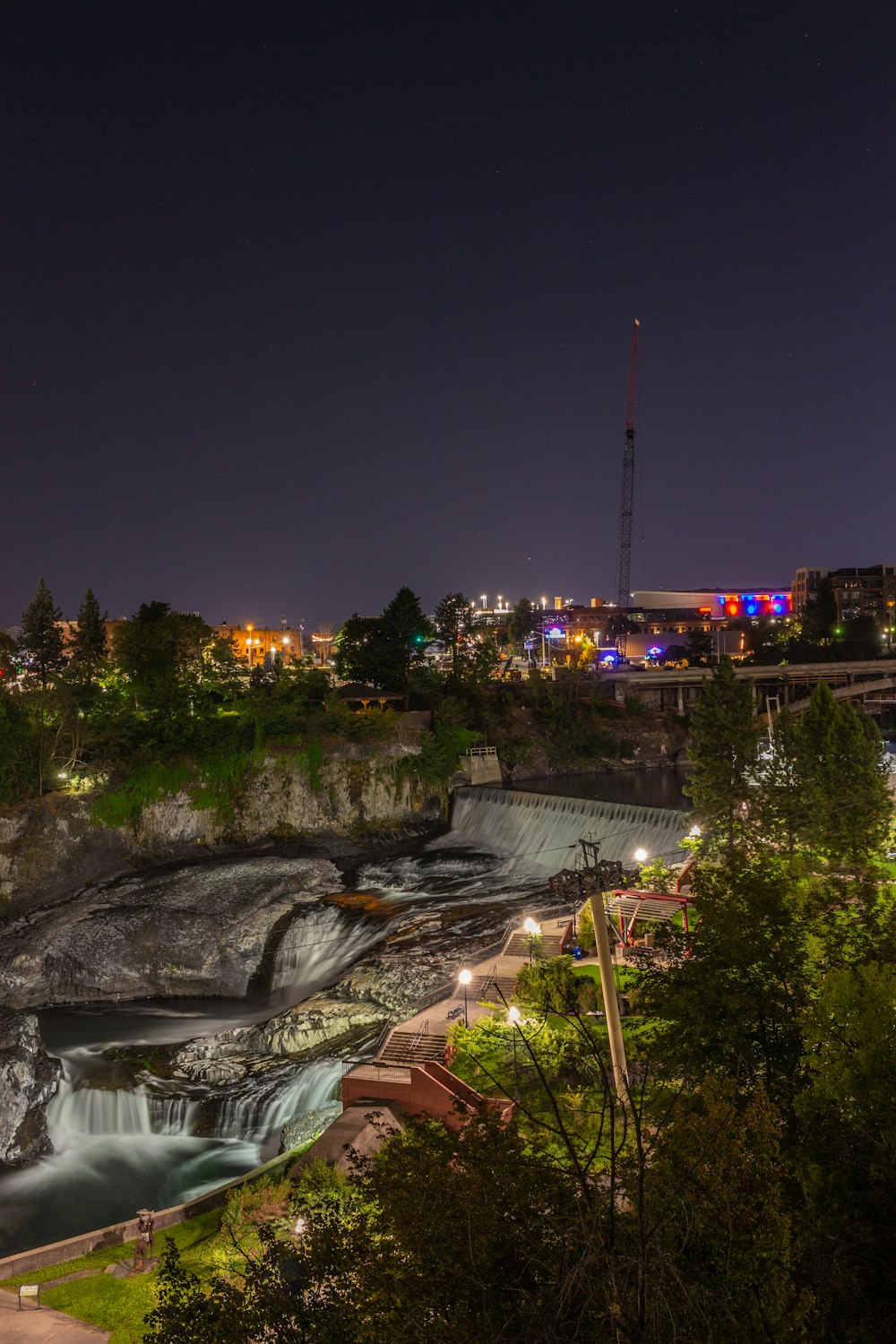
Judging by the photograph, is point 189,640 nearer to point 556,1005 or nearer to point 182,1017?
point 182,1017

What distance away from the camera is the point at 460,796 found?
55812mm

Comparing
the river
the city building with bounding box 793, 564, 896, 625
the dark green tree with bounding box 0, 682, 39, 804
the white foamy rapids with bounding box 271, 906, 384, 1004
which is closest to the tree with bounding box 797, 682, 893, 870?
the river

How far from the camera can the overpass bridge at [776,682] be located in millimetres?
76000

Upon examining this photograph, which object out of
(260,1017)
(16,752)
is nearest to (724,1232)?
(260,1017)

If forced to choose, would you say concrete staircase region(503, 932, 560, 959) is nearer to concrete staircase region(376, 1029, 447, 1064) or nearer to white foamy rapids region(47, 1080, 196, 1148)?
concrete staircase region(376, 1029, 447, 1064)

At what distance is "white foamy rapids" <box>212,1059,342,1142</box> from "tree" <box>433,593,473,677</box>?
57.6 meters

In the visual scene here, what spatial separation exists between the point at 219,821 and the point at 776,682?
57.3m

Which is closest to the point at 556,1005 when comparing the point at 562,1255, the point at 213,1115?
the point at 213,1115

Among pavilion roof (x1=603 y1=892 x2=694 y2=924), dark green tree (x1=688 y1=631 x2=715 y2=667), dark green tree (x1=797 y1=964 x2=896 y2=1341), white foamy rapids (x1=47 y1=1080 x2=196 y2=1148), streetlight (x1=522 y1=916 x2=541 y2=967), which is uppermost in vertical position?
dark green tree (x1=688 y1=631 x2=715 y2=667)

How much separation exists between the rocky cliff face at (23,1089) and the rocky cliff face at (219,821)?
53.5ft

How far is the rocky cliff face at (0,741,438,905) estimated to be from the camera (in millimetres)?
42344

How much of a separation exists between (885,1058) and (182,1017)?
2484 centimetres

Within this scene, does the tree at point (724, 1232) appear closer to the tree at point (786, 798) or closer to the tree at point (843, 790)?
the tree at point (843, 790)

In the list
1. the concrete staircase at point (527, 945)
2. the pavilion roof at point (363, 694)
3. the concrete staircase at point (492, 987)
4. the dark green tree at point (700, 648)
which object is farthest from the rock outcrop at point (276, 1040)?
the dark green tree at point (700, 648)
